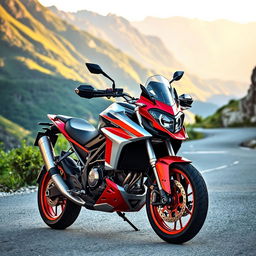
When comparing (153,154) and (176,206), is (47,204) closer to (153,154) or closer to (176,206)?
(153,154)

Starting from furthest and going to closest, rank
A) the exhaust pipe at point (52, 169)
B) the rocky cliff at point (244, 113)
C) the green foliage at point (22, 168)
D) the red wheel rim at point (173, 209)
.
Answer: the rocky cliff at point (244, 113) < the green foliage at point (22, 168) < the exhaust pipe at point (52, 169) < the red wheel rim at point (173, 209)

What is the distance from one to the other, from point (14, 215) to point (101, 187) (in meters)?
2.06

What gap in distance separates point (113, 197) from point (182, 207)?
2.39ft

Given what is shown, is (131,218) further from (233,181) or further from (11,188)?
(233,181)

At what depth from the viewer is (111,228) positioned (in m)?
7.01

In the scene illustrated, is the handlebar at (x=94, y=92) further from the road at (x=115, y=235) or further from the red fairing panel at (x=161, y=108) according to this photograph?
the road at (x=115, y=235)

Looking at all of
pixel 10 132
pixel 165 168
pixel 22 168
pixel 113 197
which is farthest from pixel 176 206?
pixel 10 132

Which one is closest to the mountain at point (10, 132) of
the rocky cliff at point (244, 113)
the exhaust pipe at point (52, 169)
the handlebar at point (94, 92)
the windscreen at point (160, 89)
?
the rocky cliff at point (244, 113)

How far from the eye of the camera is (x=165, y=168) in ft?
19.5

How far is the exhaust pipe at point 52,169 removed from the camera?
265 inches

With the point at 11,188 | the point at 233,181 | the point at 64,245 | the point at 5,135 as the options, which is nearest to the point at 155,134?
the point at 64,245

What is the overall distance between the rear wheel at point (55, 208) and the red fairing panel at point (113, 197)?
795mm

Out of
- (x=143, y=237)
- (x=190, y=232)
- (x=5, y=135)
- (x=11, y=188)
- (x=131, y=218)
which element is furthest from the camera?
(x=5, y=135)

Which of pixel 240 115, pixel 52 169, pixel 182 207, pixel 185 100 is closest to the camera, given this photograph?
pixel 182 207
